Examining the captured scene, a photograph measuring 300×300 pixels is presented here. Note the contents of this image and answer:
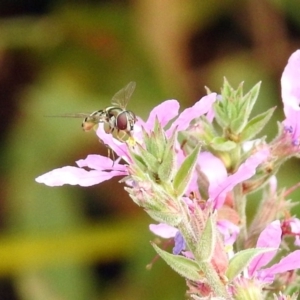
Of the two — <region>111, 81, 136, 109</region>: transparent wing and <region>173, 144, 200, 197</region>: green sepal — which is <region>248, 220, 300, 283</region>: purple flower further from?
<region>111, 81, 136, 109</region>: transparent wing

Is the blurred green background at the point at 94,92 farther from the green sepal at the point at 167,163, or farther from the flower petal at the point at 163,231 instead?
the green sepal at the point at 167,163

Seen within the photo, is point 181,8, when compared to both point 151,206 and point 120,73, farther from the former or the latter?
point 151,206

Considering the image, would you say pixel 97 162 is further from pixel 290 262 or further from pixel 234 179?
pixel 290 262

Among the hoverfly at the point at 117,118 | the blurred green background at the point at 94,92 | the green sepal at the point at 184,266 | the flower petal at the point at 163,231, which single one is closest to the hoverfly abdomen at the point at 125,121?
the hoverfly at the point at 117,118

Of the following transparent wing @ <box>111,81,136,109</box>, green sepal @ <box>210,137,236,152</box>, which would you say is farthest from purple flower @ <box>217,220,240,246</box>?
transparent wing @ <box>111,81,136,109</box>

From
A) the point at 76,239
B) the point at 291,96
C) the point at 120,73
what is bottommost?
the point at 76,239

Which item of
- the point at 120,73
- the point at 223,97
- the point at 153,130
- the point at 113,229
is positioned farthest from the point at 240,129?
the point at 120,73
